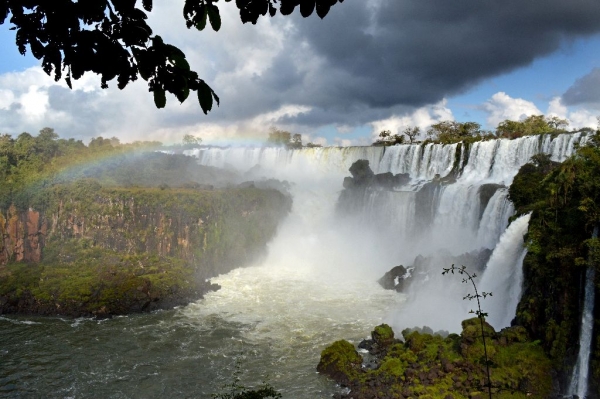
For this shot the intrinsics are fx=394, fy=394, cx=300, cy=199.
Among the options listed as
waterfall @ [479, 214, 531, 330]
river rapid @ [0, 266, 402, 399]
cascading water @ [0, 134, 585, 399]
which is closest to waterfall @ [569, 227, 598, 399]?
waterfall @ [479, 214, 531, 330]

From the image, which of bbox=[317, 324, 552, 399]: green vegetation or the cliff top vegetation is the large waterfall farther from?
the cliff top vegetation

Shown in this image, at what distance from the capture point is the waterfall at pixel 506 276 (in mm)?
15297

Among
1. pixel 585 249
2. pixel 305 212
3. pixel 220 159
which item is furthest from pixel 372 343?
pixel 220 159

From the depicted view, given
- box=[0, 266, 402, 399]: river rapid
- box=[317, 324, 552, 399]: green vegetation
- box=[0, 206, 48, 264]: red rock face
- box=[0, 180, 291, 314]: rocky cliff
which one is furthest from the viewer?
box=[0, 206, 48, 264]: red rock face

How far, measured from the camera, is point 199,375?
1409cm

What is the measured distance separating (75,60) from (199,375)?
553 inches

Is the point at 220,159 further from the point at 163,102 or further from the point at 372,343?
the point at 163,102

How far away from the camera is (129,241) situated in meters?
28.5

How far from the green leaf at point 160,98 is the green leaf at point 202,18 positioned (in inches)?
20.9

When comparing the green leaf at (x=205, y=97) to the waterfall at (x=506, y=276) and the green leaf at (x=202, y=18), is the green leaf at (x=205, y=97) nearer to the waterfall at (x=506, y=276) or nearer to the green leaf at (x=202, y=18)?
the green leaf at (x=202, y=18)

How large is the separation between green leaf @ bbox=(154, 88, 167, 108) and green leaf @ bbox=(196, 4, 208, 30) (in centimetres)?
53

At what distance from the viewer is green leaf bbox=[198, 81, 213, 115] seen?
233 cm

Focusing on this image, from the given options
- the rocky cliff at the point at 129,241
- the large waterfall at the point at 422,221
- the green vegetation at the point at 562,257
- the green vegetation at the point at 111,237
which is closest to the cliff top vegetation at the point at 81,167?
the green vegetation at the point at 111,237

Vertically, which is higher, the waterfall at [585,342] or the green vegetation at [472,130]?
the green vegetation at [472,130]
